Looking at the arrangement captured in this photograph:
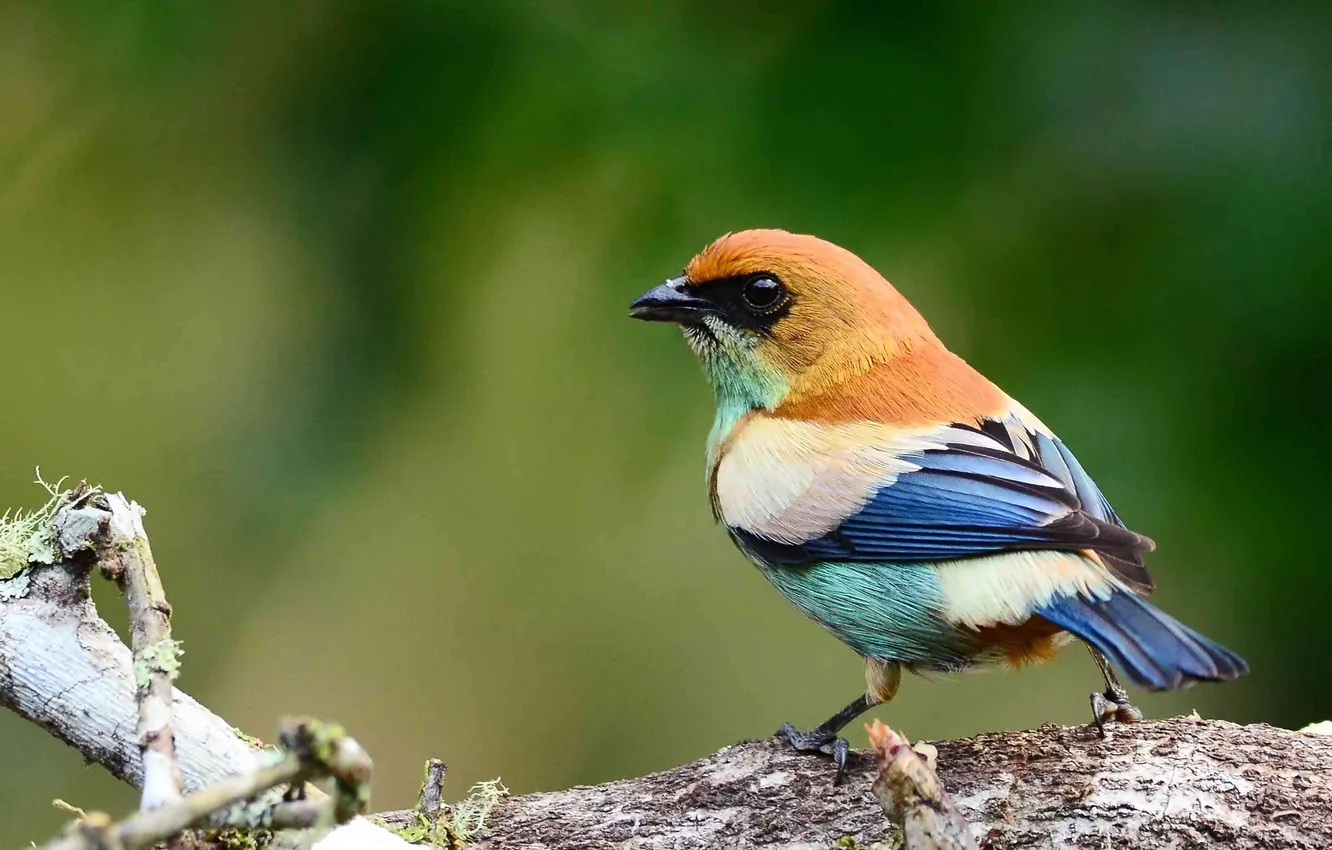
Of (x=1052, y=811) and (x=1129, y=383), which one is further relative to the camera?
(x=1129, y=383)

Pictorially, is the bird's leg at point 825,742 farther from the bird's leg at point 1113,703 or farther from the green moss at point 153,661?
the green moss at point 153,661

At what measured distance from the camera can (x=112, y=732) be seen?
1814mm

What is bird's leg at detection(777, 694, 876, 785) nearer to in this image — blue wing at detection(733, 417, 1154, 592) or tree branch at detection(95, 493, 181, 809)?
blue wing at detection(733, 417, 1154, 592)

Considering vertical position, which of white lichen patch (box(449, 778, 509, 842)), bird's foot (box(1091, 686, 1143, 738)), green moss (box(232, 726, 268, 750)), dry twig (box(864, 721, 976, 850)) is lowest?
dry twig (box(864, 721, 976, 850))

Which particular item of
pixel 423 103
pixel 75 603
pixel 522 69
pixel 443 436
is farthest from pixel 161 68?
pixel 75 603

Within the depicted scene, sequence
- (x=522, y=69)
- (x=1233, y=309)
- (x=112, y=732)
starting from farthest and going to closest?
(x=522, y=69), (x=1233, y=309), (x=112, y=732)

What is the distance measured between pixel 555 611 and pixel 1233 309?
2.24 m

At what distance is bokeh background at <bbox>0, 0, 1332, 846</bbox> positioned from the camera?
3.51 meters

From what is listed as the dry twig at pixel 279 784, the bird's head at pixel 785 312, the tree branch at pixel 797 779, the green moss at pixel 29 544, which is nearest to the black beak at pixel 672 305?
the bird's head at pixel 785 312

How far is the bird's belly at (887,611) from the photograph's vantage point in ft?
7.95

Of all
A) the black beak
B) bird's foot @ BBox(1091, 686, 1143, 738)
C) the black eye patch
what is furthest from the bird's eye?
bird's foot @ BBox(1091, 686, 1143, 738)

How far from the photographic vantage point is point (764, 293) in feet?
9.55

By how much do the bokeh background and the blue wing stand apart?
3.18 feet

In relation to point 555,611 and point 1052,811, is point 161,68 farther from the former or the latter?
point 1052,811
